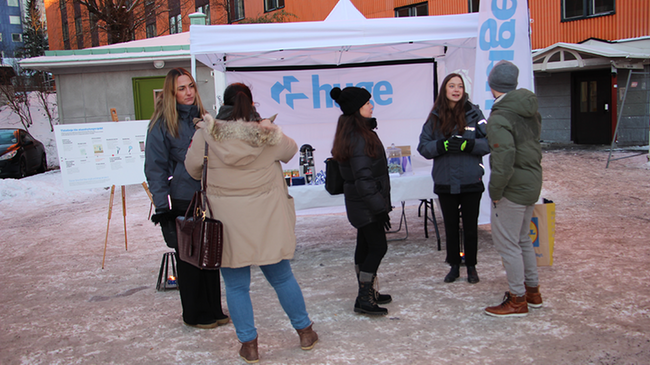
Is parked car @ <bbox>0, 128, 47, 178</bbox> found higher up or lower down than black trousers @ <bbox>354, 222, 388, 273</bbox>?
higher up

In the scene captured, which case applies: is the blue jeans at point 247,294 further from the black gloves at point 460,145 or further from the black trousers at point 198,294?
the black gloves at point 460,145

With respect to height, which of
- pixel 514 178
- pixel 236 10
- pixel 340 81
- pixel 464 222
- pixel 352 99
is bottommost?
pixel 464 222

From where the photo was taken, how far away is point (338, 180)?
3576mm

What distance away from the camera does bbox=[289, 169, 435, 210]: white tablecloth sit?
5066mm

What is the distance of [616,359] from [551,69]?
12.6 metres

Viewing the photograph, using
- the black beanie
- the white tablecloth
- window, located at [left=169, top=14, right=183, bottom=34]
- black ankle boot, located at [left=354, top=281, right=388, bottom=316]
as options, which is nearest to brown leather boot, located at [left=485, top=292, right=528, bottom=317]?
black ankle boot, located at [left=354, top=281, right=388, bottom=316]

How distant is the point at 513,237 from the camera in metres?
3.36

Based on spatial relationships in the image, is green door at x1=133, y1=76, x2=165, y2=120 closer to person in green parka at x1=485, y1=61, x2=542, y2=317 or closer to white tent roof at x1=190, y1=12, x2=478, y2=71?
white tent roof at x1=190, y1=12, x2=478, y2=71

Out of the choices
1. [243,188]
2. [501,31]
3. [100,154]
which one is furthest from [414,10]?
[243,188]

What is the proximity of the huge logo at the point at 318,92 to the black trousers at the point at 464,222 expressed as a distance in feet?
9.09

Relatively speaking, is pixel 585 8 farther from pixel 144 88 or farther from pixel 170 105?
pixel 170 105

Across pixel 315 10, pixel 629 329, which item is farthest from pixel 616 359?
pixel 315 10

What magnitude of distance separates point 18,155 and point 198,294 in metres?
12.0

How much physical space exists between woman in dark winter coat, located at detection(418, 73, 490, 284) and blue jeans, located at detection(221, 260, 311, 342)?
1.74m
